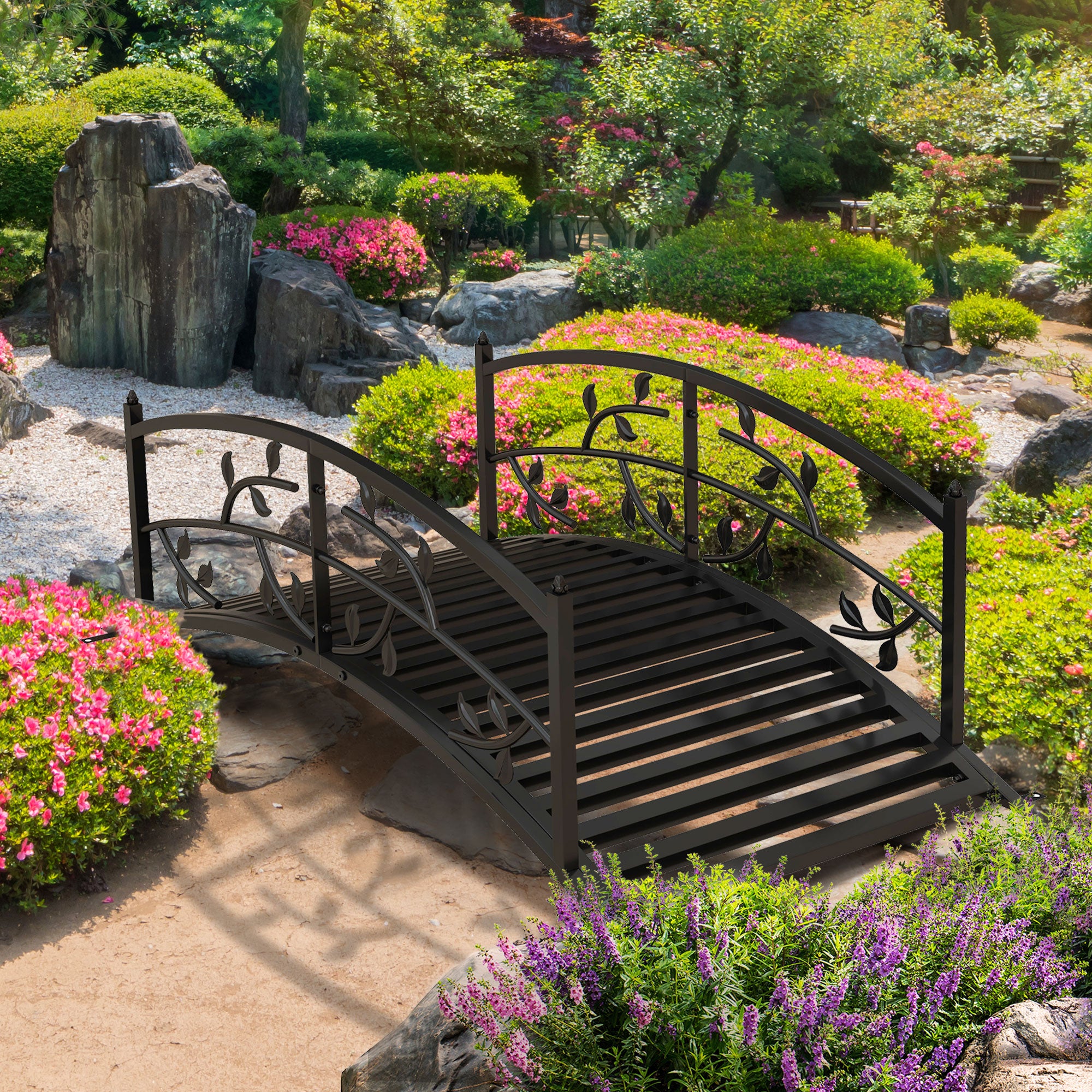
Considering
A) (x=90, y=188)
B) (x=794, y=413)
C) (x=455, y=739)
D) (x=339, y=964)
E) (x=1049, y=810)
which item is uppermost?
(x=90, y=188)

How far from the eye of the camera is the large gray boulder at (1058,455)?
21.5 ft

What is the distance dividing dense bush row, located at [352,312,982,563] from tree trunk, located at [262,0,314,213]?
28.2 ft

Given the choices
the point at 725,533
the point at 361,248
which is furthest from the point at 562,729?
the point at 361,248

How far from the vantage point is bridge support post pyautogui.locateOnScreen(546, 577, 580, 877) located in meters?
2.92

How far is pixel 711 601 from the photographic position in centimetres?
458

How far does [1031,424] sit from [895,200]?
8.91 m

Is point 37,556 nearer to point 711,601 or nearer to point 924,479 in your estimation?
point 711,601

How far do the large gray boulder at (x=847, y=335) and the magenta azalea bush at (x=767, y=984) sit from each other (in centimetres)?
962

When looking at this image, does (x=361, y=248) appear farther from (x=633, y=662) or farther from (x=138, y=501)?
(x=633, y=662)

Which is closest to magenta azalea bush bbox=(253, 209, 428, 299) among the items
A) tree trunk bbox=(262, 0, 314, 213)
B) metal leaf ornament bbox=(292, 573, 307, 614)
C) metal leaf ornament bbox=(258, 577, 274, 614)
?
tree trunk bbox=(262, 0, 314, 213)

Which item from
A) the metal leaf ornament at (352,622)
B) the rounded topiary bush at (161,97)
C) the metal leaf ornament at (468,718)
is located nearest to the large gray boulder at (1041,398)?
the metal leaf ornament at (352,622)

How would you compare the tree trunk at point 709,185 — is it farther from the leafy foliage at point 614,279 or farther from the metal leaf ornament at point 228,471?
the metal leaf ornament at point 228,471

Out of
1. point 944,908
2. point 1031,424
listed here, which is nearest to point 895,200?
point 1031,424

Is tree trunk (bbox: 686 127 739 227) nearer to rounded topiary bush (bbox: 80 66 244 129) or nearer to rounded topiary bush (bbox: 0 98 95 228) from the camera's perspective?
rounded topiary bush (bbox: 80 66 244 129)
